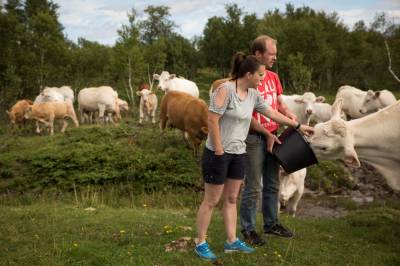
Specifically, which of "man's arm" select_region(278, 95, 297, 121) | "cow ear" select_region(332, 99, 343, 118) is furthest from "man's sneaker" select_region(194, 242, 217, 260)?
"cow ear" select_region(332, 99, 343, 118)

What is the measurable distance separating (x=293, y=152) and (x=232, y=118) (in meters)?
1.03

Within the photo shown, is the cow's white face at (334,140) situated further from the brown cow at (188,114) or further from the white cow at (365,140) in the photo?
the brown cow at (188,114)

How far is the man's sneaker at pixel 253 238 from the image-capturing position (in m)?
5.53

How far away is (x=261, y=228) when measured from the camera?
6.59 metres

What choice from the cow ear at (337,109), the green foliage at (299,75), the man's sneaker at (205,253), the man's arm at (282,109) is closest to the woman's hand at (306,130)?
the man's arm at (282,109)

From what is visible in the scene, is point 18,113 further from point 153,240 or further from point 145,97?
point 153,240

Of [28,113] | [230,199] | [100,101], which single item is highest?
[100,101]

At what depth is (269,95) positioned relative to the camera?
18.1 feet

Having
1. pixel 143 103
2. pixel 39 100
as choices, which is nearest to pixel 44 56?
pixel 39 100

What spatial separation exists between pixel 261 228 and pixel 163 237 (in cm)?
147

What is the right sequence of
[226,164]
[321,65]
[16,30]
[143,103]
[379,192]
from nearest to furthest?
1. [226,164]
2. [379,192]
3. [143,103]
4. [16,30]
5. [321,65]

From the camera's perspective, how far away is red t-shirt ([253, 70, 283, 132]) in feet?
18.0

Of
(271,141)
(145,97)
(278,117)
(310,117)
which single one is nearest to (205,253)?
(271,141)

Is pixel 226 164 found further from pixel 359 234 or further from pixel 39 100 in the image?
pixel 39 100
